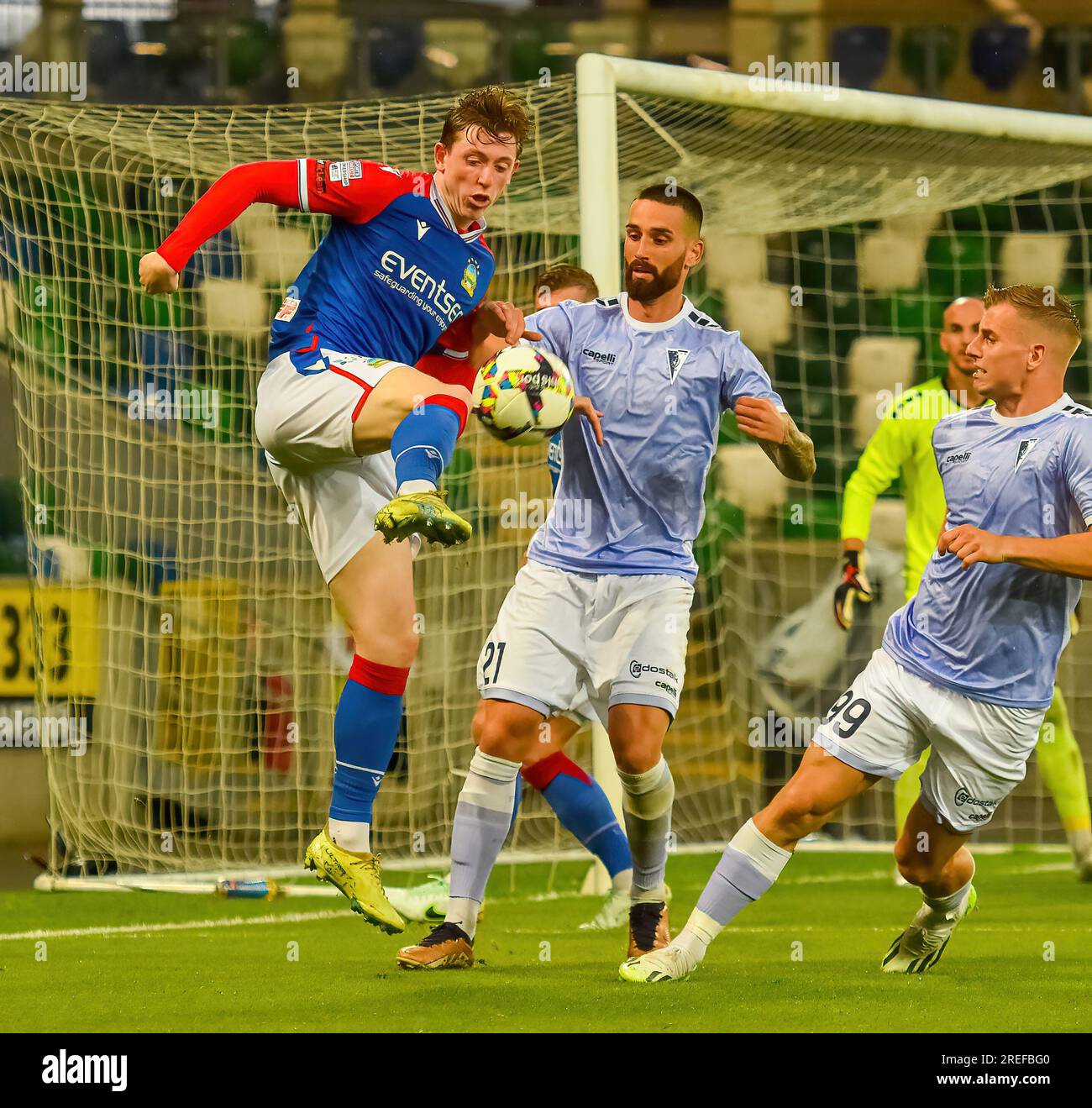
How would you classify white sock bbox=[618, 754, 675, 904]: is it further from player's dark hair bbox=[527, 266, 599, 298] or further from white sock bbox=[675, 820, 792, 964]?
player's dark hair bbox=[527, 266, 599, 298]

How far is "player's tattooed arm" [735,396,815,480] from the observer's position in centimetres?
414

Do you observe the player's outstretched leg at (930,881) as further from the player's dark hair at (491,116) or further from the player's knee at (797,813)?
the player's dark hair at (491,116)

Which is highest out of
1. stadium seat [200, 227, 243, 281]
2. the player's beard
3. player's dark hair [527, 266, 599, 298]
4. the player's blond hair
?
stadium seat [200, 227, 243, 281]

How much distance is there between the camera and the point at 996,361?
417 cm

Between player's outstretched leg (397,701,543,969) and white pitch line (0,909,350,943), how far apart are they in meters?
1.82

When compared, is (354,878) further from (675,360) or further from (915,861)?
(675,360)

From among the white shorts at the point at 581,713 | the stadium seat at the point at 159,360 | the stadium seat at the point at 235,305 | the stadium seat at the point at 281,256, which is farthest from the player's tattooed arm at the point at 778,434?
the stadium seat at the point at 235,305

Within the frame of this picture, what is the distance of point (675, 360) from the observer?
178 inches

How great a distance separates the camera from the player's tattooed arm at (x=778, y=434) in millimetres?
4137

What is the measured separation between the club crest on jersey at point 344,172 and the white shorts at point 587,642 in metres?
1.15

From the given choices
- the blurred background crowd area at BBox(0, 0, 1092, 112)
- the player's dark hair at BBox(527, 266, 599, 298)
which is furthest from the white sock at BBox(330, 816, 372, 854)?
the blurred background crowd area at BBox(0, 0, 1092, 112)

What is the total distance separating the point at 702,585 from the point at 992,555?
587 cm

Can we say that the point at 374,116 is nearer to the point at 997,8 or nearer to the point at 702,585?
the point at 702,585

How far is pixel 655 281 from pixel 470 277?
1.71 feet
